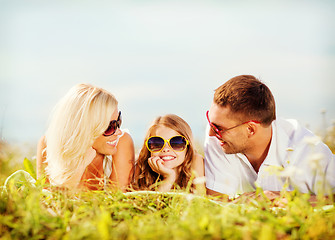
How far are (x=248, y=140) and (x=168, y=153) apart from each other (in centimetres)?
92

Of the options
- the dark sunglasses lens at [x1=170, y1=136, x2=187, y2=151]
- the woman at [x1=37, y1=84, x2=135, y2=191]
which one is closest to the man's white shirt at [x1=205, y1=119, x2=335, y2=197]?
the dark sunglasses lens at [x1=170, y1=136, x2=187, y2=151]

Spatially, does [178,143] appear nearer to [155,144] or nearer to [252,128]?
[155,144]

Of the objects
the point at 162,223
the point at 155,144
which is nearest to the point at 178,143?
the point at 155,144

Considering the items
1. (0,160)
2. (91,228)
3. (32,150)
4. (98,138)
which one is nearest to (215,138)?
(98,138)

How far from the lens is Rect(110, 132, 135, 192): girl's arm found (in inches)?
146

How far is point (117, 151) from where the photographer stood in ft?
12.3

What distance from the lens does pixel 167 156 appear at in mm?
3734

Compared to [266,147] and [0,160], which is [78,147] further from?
[266,147]

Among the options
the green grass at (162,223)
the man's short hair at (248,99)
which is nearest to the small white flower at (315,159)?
the green grass at (162,223)

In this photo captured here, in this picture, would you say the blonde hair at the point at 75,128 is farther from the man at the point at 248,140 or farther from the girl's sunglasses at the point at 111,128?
the man at the point at 248,140

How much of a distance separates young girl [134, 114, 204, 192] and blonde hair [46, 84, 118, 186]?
563 millimetres

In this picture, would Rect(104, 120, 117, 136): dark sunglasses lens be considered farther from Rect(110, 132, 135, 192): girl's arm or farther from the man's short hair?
the man's short hair

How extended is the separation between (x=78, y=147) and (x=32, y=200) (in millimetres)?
1349

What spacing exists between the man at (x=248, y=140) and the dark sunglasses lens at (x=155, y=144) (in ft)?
2.04
